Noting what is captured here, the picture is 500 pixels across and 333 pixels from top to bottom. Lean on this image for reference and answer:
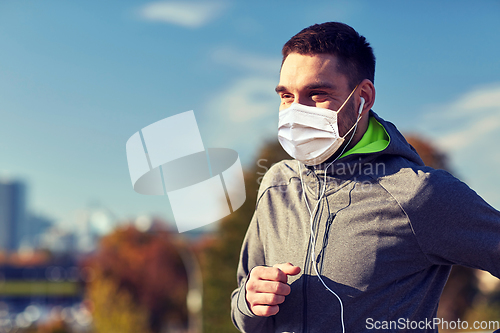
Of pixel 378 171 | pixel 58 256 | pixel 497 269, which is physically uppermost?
pixel 378 171

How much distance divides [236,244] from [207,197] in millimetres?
16125

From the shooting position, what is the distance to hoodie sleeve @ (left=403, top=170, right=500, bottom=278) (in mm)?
1703

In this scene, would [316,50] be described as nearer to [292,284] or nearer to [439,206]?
[439,206]

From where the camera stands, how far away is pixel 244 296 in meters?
1.91

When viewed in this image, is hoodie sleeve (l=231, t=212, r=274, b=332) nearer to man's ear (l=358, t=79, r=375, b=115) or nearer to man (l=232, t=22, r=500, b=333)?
man (l=232, t=22, r=500, b=333)

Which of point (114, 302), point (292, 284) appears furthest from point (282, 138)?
point (114, 302)

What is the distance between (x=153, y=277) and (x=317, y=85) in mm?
37569

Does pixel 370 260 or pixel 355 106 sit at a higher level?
pixel 355 106

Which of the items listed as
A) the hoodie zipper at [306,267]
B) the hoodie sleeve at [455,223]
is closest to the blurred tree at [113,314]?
the hoodie zipper at [306,267]

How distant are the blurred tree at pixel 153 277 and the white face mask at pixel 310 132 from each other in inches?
1423

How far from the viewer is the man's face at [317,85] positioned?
1940mm

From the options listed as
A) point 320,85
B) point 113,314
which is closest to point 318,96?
point 320,85

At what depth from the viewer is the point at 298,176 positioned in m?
2.20

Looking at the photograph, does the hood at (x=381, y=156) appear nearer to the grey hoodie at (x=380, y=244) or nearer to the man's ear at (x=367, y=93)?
the grey hoodie at (x=380, y=244)
